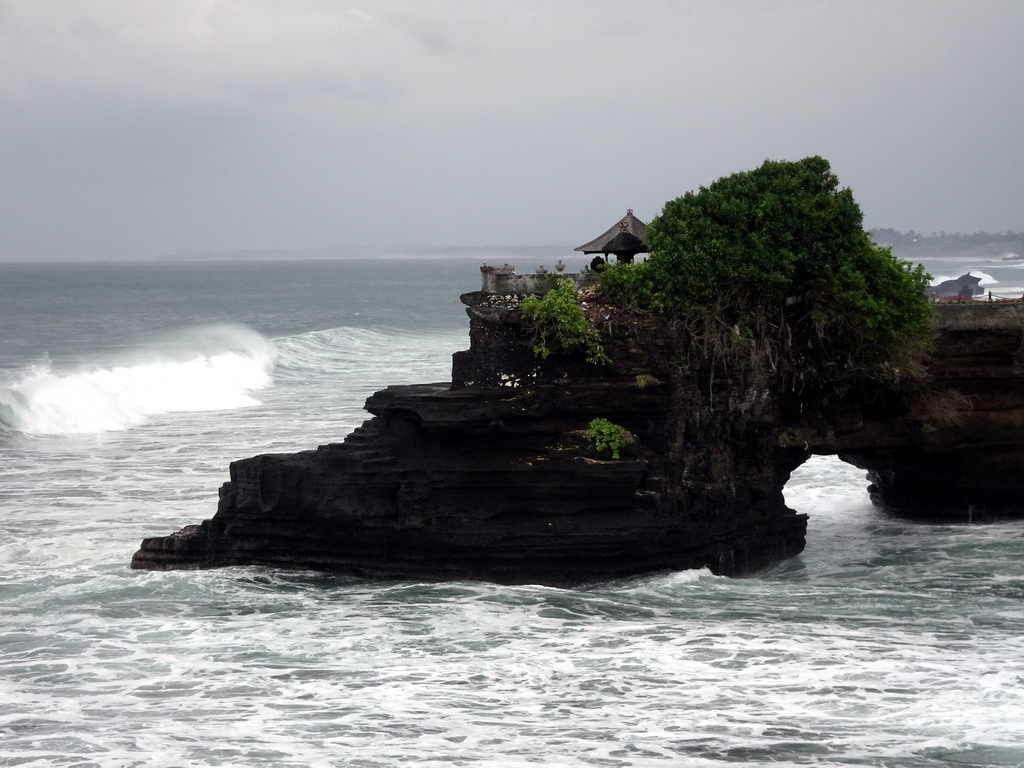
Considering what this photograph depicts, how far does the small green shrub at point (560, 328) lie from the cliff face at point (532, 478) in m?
0.22

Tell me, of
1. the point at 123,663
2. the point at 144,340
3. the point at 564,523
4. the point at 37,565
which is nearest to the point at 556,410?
the point at 564,523

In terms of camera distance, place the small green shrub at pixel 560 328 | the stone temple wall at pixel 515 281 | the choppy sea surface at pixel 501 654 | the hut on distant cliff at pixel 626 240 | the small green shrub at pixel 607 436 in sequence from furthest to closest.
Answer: the hut on distant cliff at pixel 626 240 < the stone temple wall at pixel 515 281 < the small green shrub at pixel 560 328 < the small green shrub at pixel 607 436 < the choppy sea surface at pixel 501 654

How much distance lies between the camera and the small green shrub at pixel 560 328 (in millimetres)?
18797

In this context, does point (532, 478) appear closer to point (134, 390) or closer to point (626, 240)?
point (626, 240)

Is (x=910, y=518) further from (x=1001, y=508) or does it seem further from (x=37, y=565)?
(x=37, y=565)

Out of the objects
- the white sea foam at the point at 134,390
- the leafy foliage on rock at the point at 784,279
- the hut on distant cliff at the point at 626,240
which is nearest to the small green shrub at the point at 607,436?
the leafy foliage on rock at the point at 784,279

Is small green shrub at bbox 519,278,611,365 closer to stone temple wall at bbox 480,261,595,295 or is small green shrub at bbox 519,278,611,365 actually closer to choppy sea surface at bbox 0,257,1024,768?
stone temple wall at bbox 480,261,595,295

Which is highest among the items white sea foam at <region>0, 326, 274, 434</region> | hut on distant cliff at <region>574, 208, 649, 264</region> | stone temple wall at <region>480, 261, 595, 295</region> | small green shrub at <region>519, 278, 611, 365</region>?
hut on distant cliff at <region>574, 208, 649, 264</region>

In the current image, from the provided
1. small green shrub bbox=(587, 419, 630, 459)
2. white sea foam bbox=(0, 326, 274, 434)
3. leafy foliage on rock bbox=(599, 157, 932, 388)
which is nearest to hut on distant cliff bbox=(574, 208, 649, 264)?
leafy foliage on rock bbox=(599, 157, 932, 388)

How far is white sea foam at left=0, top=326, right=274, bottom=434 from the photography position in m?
34.6

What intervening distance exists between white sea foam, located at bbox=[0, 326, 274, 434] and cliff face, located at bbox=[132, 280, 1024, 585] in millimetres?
16182

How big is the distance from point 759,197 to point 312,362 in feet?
111

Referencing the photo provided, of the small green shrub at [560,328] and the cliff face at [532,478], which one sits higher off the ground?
the small green shrub at [560,328]

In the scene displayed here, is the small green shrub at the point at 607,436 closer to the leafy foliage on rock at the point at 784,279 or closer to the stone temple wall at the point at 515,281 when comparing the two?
the leafy foliage on rock at the point at 784,279
